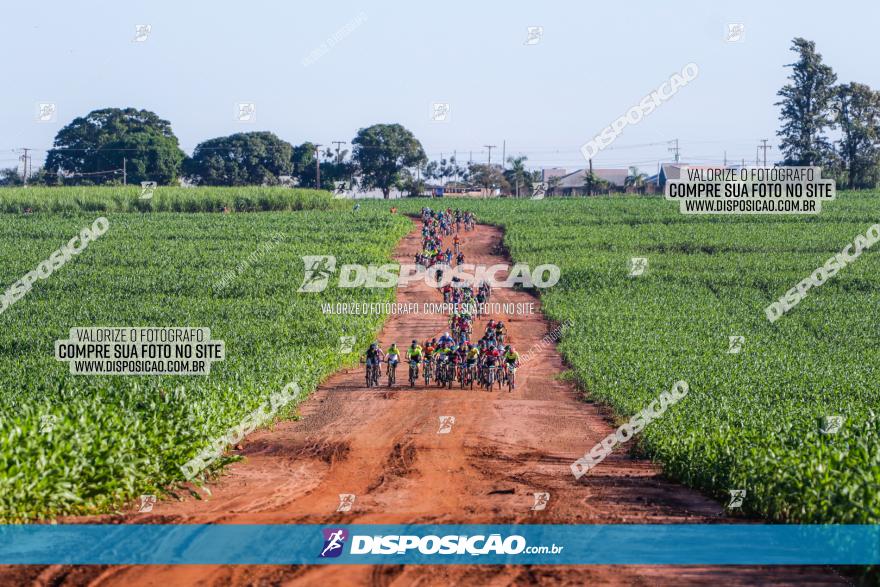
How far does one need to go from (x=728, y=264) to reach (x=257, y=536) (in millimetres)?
51076

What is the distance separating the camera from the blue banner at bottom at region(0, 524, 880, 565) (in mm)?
12523

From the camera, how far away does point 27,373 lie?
2938 cm

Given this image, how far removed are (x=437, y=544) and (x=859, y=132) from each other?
104182 mm

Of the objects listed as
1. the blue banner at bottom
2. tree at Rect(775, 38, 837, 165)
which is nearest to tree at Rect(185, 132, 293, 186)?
tree at Rect(775, 38, 837, 165)

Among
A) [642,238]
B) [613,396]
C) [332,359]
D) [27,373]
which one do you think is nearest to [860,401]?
[613,396]

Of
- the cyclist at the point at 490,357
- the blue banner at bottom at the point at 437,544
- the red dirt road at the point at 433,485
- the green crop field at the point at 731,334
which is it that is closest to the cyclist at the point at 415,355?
the red dirt road at the point at 433,485

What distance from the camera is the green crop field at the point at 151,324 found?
50.0 ft

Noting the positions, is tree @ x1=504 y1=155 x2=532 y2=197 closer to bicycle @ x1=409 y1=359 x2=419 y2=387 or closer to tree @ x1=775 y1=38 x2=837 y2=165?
tree @ x1=775 y1=38 x2=837 y2=165

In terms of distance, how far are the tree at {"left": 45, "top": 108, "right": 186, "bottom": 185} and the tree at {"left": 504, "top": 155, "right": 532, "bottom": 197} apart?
1697 inches

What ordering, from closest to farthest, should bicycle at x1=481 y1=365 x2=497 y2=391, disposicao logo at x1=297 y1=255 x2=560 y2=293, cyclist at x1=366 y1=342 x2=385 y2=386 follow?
cyclist at x1=366 y1=342 x2=385 y2=386
bicycle at x1=481 y1=365 x2=497 y2=391
disposicao logo at x1=297 y1=255 x2=560 y2=293

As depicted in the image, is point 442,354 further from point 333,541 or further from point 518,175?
point 518,175

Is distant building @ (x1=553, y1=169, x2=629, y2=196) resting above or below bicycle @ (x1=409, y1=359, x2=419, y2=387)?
above

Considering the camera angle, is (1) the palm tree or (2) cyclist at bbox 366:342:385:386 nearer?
(2) cyclist at bbox 366:342:385:386

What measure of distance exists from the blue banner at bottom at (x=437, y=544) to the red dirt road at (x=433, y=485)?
0.32m
